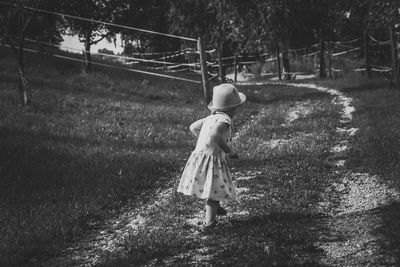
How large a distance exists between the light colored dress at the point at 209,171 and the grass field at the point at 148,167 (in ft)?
1.93

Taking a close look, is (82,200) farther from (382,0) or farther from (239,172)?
(382,0)

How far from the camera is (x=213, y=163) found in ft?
22.7

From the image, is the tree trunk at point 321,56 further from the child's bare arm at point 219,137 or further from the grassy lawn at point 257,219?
the child's bare arm at point 219,137

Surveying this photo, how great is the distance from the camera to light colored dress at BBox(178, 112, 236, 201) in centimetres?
A: 683

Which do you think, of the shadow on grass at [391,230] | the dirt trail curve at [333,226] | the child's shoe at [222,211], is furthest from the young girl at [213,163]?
the shadow on grass at [391,230]

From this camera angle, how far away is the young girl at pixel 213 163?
683 cm

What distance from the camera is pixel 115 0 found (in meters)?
29.7

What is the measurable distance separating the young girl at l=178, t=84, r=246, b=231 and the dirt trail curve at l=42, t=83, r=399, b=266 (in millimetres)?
694

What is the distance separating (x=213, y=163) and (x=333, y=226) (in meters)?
1.91

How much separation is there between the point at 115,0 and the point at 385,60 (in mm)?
23727

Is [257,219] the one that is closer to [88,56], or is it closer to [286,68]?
[88,56]

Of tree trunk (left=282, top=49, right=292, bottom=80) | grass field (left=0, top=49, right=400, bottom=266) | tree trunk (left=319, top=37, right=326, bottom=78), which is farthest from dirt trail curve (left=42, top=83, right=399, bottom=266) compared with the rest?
tree trunk (left=282, top=49, right=292, bottom=80)

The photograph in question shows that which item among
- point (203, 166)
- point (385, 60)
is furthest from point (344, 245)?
point (385, 60)

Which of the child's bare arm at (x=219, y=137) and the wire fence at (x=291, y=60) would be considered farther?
the wire fence at (x=291, y=60)
